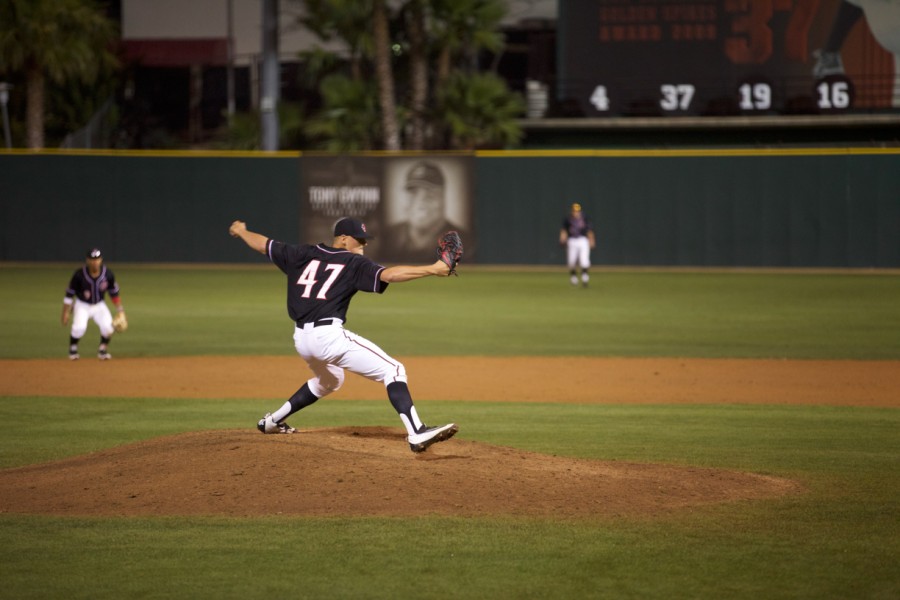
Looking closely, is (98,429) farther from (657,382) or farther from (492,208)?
(492,208)

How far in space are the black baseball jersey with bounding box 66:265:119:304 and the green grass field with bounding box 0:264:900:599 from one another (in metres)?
1.53

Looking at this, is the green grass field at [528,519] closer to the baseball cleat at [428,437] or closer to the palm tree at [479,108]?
the baseball cleat at [428,437]

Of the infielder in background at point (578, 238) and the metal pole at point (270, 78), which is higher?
the metal pole at point (270, 78)

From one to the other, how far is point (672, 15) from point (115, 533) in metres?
30.4

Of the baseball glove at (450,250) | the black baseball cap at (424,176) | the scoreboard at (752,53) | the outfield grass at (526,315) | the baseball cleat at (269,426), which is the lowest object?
the outfield grass at (526,315)

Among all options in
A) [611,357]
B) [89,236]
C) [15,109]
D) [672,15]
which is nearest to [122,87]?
[15,109]

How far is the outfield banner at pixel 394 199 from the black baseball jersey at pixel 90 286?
55.9 feet

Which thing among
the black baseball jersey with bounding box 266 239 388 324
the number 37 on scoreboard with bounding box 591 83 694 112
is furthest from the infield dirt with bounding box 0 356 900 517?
the number 37 on scoreboard with bounding box 591 83 694 112

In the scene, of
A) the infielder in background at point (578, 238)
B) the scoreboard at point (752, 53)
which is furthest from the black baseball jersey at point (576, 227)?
the scoreboard at point (752, 53)

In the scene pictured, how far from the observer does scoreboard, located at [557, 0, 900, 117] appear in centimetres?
3484

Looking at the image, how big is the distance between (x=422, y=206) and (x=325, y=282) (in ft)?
80.5

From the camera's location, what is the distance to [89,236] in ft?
109

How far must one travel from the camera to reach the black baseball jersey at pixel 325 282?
8500mm

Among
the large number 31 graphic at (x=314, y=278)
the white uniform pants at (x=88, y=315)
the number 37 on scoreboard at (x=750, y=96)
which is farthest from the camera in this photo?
the number 37 on scoreboard at (x=750, y=96)
